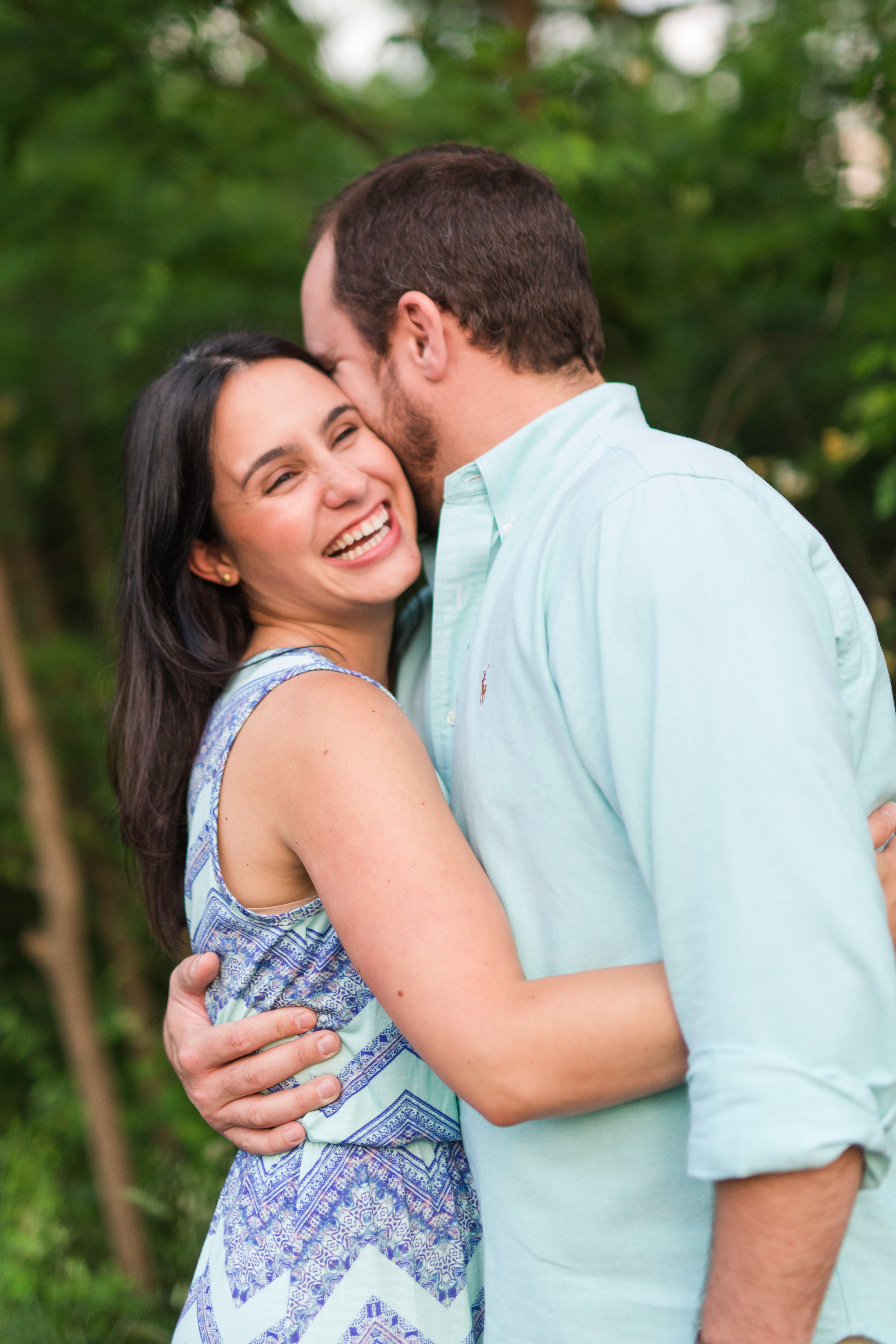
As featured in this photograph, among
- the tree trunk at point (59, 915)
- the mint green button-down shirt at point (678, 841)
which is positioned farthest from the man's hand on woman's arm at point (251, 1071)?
the tree trunk at point (59, 915)

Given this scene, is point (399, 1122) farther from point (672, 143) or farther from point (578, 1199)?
point (672, 143)

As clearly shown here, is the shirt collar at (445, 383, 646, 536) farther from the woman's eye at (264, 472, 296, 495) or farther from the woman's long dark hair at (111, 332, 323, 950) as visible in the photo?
Answer: the woman's long dark hair at (111, 332, 323, 950)

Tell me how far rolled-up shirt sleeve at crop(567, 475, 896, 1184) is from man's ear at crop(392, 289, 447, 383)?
77 centimetres

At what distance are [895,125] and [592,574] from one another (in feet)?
7.52

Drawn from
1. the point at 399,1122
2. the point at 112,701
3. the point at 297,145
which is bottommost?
the point at 399,1122

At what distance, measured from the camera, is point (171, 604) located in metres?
2.15

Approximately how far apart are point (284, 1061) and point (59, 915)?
3322mm

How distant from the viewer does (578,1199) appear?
1381 mm

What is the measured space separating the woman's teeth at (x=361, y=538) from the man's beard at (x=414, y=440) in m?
0.09

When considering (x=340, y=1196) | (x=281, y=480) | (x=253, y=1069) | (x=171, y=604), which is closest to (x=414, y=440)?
(x=281, y=480)

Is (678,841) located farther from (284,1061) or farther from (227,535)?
(227,535)

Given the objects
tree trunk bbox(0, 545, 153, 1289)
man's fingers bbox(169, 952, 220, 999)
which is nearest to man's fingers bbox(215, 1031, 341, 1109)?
man's fingers bbox(169, 952, 220, 999)

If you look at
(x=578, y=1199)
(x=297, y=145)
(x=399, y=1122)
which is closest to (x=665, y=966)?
(x=578, y=1199)

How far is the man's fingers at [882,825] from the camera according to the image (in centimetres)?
140
